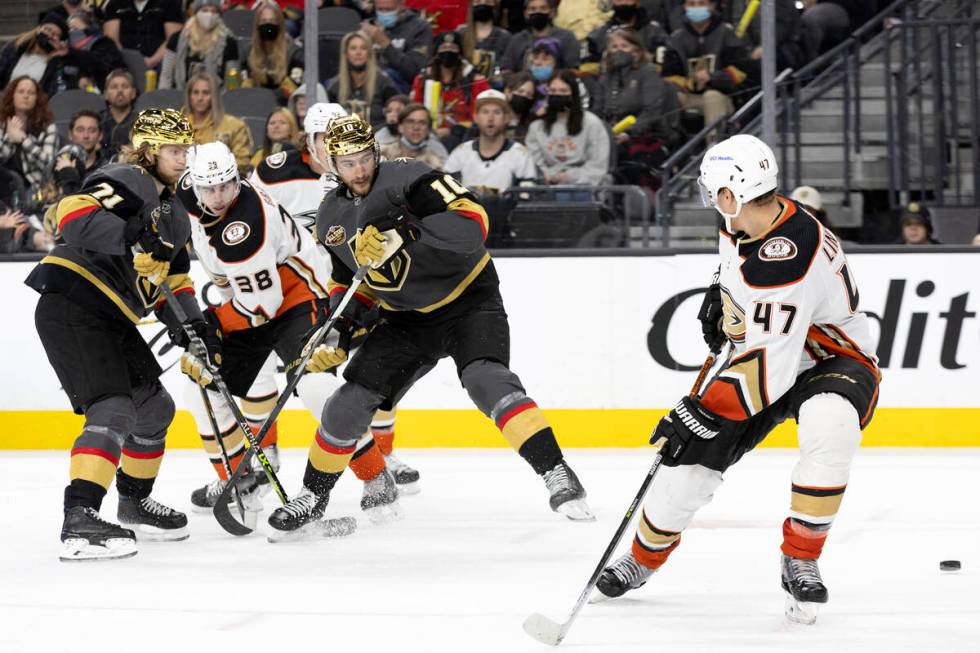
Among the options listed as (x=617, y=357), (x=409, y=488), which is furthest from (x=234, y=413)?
(x=617, y=357)

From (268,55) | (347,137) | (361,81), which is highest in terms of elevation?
(347,137)

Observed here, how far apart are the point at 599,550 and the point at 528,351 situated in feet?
6.88

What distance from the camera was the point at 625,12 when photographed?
704 cm

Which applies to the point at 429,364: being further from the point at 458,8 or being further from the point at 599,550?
the point at 458,8

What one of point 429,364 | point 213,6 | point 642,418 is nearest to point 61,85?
point 213,6

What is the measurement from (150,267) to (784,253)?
68.2 inches

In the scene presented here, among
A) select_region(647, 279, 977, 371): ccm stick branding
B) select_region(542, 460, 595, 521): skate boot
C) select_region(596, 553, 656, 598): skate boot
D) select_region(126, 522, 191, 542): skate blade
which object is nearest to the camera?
select_region(596, 553, 656, 598): skate boot

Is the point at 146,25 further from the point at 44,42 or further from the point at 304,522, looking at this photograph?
the point at 304,522

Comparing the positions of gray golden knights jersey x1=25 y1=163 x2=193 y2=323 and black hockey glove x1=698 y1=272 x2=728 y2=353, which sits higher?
gray golden knights jersey x1=25 y1=163 x2=193 y2=323

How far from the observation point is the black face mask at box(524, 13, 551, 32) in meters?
7.18

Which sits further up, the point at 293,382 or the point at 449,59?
the point at 449,59

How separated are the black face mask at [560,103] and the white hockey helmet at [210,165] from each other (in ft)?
8.91

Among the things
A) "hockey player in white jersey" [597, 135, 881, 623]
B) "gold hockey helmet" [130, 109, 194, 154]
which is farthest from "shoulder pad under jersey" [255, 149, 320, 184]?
"hockey player in white jersey" [597, 135, 881, 623]

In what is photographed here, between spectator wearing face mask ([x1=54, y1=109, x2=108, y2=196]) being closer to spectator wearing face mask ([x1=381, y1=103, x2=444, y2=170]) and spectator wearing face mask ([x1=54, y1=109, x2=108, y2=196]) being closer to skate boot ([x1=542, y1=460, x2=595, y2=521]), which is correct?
spectator wearing face mask ([x1=381, y1=103, x2=444, y2=170])
